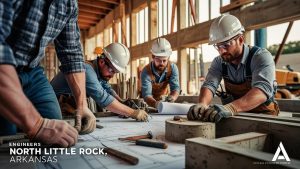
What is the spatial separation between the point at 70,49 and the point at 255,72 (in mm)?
2198

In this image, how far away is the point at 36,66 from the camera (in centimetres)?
248

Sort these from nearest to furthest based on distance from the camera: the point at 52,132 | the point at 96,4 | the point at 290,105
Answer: the point at 52,132, the point at 290,105, the point at 96,4

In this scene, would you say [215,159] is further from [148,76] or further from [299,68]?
[299,68]

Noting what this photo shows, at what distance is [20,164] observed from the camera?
1573 millimetres

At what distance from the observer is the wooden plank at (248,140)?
1.60 m

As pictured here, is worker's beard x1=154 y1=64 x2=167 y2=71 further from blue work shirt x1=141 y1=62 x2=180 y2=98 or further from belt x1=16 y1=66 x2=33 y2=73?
belt x1=16 y1=66 x2=33 y2=73

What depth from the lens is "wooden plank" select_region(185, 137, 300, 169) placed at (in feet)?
3.91

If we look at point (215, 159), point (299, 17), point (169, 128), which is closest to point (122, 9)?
point (299, 17)

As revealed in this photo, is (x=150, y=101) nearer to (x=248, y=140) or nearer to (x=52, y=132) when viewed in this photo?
(x=248, y=140)

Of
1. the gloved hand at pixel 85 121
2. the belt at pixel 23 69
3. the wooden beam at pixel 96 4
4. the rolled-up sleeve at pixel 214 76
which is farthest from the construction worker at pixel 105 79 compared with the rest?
the wooden beam at pixel 96 4

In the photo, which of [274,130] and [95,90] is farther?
[95,90]

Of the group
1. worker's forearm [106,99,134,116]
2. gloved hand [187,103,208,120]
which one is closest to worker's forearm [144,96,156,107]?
worker's forearm [106,99,134,116]

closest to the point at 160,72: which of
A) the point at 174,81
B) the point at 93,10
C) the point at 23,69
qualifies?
the point at 174,81

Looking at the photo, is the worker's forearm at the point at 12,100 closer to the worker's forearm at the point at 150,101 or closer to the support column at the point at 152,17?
the worker's forearm at the point at 150,101
